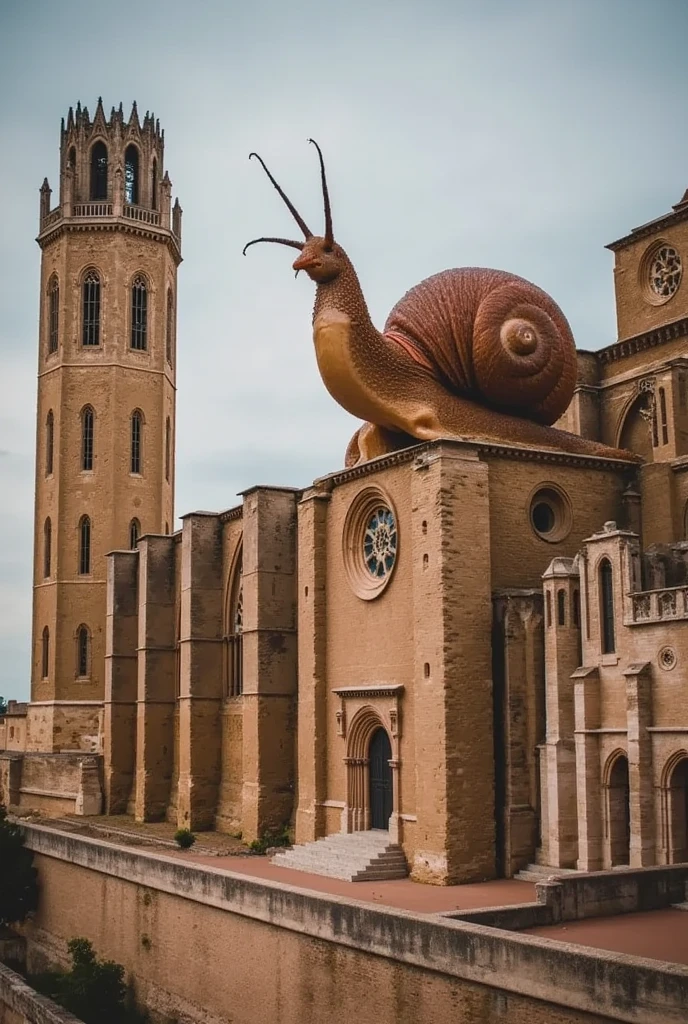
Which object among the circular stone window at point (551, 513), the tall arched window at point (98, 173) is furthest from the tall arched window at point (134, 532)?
the circular stone window at point (551, 513)

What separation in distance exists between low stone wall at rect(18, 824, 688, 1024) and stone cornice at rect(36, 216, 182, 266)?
2738 cm

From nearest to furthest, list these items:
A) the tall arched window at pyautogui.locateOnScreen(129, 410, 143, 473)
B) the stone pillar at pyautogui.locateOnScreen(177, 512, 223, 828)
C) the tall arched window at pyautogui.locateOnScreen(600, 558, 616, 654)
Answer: the tall arched window at pyautogui.locateOnScreen(600, 558, 616, 654), the stone pillar at pyautogui.locateOnScreen(177, 512, 223, 828), the tall arched window at pyautogui.locateOnScreen(129, 410, 143, 473)

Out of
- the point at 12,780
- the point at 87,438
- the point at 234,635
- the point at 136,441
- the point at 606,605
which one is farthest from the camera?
the point at 136,441

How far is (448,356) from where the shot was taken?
93.8 feet

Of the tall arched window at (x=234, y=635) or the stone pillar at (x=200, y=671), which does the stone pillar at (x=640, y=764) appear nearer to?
the tall arched window at (x=234, y=635)

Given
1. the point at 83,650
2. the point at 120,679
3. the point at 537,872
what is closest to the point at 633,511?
the point at 537,872

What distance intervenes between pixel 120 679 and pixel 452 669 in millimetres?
20909

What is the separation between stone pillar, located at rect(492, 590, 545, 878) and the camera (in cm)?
2461

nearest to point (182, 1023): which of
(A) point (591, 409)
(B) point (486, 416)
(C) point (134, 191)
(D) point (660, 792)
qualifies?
(D) point (660, 792)

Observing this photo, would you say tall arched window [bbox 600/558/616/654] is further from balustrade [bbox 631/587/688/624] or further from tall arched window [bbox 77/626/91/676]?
tall arched window [bbox 77/626/91/676]

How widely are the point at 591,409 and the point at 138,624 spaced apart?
56.7 ft

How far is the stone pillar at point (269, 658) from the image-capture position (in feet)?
106

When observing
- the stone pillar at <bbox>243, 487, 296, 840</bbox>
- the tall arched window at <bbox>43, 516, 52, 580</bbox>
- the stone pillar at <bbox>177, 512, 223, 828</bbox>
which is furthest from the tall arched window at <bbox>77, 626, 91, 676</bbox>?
the stone pillar at <bbox>243, 487, 296, 840</bbox>

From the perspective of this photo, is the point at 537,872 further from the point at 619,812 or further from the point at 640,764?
the point at 640,764
